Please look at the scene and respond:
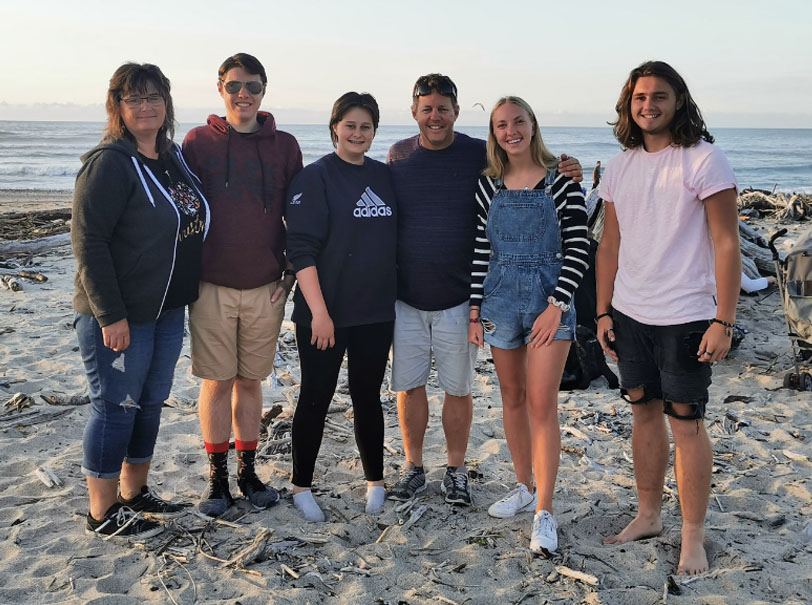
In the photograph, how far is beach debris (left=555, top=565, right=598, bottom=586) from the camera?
10.1 feet

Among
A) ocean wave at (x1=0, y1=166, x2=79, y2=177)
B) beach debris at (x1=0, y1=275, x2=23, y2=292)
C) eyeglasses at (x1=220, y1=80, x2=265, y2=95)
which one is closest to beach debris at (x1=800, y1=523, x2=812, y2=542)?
eyeglasses at (x1=220, y1=80, x2=265, y2=95)

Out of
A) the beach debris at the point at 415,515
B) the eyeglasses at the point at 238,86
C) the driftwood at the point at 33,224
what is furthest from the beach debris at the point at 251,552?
the driftwood at the point at 33,224

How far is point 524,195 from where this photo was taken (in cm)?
349

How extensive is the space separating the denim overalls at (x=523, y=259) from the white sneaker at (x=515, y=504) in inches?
34.6

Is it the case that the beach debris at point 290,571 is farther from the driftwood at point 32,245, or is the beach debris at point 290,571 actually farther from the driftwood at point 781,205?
the driftwood at point 781,205

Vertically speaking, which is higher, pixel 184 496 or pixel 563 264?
pixel 563 264

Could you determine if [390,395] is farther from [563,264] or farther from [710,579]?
[710,579]

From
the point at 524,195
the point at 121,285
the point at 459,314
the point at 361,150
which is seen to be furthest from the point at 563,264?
the point at 121,285

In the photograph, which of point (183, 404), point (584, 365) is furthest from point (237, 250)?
point (584, 365)

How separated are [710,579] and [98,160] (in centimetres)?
341

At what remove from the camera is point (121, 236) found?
10.6 ft

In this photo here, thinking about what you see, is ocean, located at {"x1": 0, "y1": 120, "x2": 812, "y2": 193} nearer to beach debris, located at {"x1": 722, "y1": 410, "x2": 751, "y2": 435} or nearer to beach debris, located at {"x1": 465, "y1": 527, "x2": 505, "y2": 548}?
beach debris, located at {"x1": 722, "y1": 410, "x2": 751, "y2": 435}

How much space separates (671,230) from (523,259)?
30.4 inches

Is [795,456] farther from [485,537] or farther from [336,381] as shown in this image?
[336,381]
